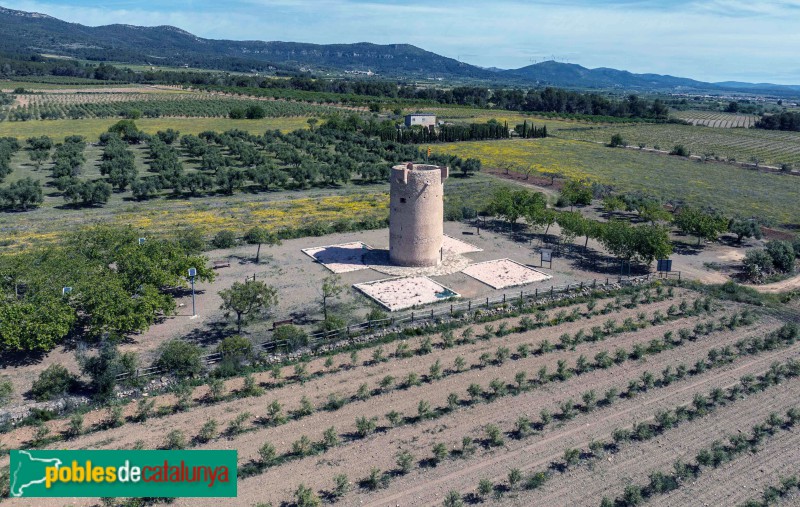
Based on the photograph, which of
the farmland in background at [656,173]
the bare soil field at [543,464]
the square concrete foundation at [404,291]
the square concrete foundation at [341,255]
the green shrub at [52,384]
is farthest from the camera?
the farmland in background at [656,173]

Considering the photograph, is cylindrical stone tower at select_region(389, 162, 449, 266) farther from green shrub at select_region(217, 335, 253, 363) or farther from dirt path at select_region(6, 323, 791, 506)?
green shrub at select_region(217, 335, 253, 363)

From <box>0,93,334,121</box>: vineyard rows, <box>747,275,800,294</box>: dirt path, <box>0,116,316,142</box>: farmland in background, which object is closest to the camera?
<box>747,275,800,294</box>: dirt path

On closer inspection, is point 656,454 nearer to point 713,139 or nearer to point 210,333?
point 210,333

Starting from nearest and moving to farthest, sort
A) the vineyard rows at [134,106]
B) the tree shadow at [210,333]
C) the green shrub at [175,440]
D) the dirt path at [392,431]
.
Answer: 1. the dirt path at [392,431]
2. the green shrub at [175,440]
3. the tree shadow at [210,333]
4. the vineyard rows at [134,106]

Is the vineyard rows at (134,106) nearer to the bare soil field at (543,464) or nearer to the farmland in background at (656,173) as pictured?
the farmland in background at (656,173)

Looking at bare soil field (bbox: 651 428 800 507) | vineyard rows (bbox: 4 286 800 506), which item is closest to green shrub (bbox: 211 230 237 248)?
vineyard rows (bbox: 4 286 800 506)

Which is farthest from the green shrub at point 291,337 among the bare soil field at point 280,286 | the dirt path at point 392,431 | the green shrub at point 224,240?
the green shrub at point 224,240

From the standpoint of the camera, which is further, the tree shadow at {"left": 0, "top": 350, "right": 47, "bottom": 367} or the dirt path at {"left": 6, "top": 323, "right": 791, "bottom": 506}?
the tree shadow at {"left": 0, "top": 350, "right": 47, "bottom": 367}

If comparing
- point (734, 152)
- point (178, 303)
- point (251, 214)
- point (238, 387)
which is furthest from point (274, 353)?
point (734, 152)
